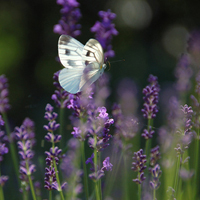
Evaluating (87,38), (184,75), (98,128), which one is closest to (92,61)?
(184,75)

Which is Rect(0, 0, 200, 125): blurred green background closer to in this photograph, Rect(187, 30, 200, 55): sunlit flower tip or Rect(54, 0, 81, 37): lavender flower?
Rect(54, 0, 81, 37): lavender flower

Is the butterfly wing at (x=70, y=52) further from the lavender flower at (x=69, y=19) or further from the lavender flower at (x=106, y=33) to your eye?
the lavender flower at (x=106, y=33)

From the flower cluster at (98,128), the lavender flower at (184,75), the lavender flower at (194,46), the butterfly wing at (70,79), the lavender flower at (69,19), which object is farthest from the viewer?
the lavender flower at (184,75)

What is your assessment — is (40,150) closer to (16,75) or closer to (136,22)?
(16,75)

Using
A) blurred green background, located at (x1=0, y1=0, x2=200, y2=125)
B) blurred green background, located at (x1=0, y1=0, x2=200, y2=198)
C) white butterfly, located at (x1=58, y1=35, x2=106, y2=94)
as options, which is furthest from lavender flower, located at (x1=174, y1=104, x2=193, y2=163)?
blurred green background, located at (x1=0, y1=0, x2=200, y2=125)

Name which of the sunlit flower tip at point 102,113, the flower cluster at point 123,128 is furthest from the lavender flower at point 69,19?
the sunlit flower tip at point 102,113

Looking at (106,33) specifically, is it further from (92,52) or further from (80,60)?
(80,60)

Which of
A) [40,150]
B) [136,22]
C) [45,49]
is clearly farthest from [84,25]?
[40,150]

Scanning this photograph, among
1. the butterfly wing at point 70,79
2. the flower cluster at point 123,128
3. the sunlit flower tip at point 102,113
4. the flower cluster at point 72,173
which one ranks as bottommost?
the flower cluster at point 72,173

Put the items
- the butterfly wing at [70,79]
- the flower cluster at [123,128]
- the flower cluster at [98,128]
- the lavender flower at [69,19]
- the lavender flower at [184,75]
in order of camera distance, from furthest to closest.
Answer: the lavender flower at [184,75]
the lavender flower at [69,19]
the butterfly wing at [70,79]
the flower cluster at [123,128]
the flower cluster at [98,128]
